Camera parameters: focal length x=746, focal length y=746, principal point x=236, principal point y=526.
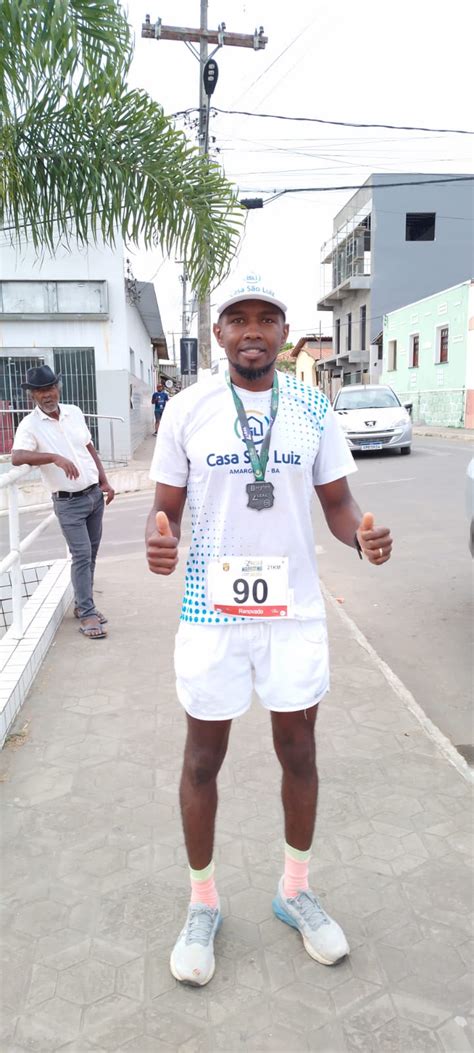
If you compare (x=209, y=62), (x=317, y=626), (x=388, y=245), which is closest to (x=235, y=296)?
(x=317, y=626)

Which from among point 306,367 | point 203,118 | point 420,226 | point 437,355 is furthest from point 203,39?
point 306,367

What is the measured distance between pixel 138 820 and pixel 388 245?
3853cm

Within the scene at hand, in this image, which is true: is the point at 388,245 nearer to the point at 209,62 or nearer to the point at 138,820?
the point at 209,62

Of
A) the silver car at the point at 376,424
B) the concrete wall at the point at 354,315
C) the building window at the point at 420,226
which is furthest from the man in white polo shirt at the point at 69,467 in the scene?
the building window at the point at 420,226

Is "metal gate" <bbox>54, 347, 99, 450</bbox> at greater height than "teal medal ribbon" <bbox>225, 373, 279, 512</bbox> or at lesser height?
greater

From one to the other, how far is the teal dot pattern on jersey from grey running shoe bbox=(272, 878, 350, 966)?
0.91 metres

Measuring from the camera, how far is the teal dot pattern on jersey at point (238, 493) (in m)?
2.05

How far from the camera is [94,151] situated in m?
5.00

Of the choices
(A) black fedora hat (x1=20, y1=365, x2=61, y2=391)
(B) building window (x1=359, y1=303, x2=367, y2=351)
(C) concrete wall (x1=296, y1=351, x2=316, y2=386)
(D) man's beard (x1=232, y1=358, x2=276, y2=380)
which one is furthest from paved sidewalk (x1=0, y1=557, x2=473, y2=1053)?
(C) concrete wall (x1=296, y1=351, x2=316, y2=386)

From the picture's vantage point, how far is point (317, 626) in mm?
2146

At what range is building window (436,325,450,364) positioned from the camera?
88.6 feet

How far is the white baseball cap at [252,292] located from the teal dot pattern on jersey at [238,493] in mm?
258

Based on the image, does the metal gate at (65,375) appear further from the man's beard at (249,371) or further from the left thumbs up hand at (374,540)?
the left thumbs up hand at (374,540)

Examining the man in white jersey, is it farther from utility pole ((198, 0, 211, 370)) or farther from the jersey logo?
utility pole ((198, 0, 211, 370))
